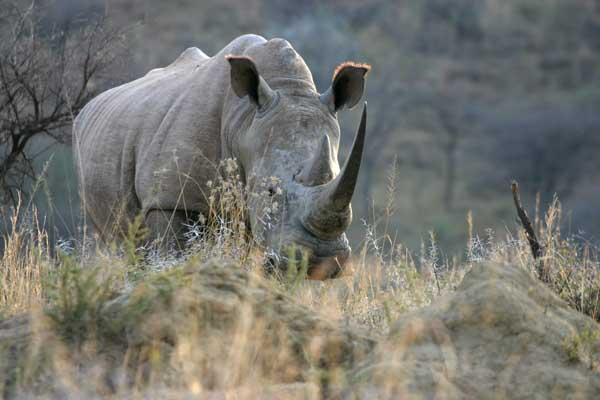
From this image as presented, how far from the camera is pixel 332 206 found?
5.46 m

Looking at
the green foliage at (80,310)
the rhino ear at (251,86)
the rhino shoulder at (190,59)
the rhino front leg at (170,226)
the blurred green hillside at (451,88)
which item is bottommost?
the blurred green hillside at (451,88)

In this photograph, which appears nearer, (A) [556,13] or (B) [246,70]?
(B) [246,70]

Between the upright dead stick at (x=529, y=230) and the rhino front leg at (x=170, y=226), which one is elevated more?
the upright dead stick at (x=529, y=230)

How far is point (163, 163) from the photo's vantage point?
6684 millimetres

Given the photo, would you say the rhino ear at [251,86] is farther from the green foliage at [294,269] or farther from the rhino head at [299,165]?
the green foliage at [294,269]

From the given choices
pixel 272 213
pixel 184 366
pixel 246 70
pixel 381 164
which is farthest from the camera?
pixel 381 164

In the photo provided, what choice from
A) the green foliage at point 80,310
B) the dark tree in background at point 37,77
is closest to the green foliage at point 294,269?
the green foliage at point 80,310

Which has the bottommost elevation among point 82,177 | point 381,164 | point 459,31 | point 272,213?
point 381,164

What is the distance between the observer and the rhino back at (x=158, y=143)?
657cm

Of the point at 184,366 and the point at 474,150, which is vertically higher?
the point at 184,366

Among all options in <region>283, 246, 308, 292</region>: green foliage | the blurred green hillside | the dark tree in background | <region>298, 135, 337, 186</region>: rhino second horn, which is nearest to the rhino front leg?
<region>298, 135, 337, 186</region>: rhino second horn

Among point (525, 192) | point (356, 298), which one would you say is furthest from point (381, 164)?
point (356, 298)

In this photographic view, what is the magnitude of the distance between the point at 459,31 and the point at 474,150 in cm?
1214

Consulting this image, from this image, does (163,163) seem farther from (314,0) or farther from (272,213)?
(314,0)
